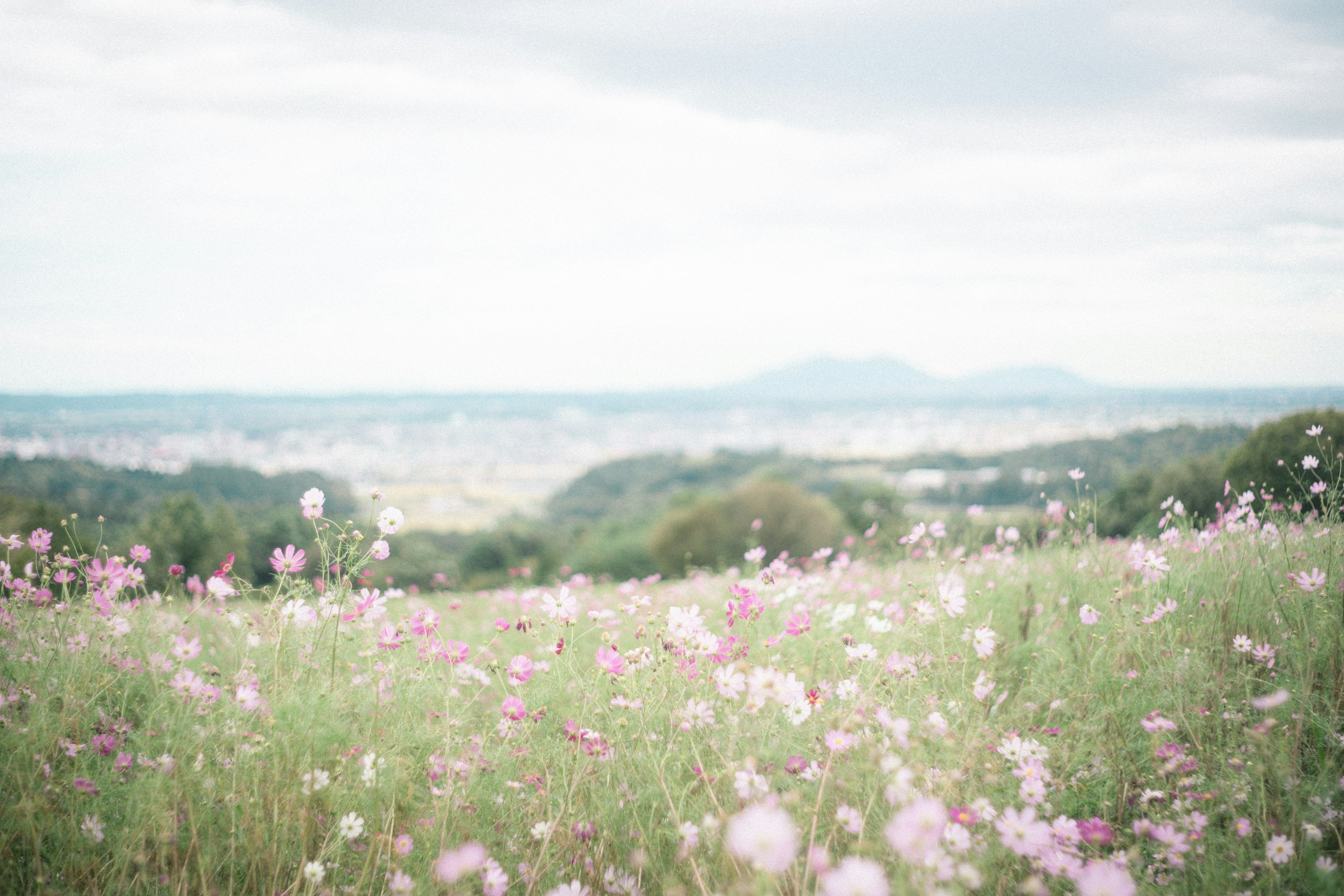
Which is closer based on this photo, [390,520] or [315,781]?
[315,781]

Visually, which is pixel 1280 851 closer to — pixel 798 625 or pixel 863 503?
pixel 798 625

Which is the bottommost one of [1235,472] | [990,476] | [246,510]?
[246,510]

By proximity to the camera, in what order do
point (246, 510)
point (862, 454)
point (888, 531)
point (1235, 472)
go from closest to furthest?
point (1235, 472), point (888, 531), point (246, 510), point (862, 454)

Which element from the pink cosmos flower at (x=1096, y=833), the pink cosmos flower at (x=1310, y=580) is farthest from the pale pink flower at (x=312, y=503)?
the pink cosmos flower at (x=1310, y=580)

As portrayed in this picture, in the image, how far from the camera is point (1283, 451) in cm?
476

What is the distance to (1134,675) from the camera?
2730 millimetres

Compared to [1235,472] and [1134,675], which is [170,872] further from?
[1235,472]

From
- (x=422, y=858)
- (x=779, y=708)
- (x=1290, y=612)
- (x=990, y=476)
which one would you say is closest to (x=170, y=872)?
(x=422, y=858)

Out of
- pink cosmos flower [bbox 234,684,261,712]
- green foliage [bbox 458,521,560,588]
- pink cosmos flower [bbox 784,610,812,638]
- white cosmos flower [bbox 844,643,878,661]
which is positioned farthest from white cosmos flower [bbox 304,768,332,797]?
green foliage [bbox 458,521,560,588]

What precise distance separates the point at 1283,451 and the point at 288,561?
6166mm

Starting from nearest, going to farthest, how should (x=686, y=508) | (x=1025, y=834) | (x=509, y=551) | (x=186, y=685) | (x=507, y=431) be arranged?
(x=1025, y=834), (x=186, y=685), (x=686, y=508), (x=509, y=551), (x=507, y=431)

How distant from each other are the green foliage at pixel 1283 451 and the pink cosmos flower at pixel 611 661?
384 centimetres

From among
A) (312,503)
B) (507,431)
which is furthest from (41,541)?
(507,431)

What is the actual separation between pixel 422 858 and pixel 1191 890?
215cm
